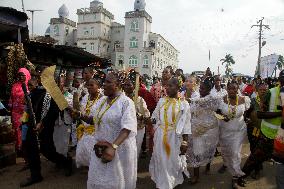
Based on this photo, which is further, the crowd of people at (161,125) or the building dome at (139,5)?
the building dome at (139,5)

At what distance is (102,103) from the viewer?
3.97 m

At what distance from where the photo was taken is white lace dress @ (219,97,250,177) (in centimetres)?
578

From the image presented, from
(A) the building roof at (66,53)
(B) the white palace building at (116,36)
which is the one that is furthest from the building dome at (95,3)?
(A) the building roof at (66,53)

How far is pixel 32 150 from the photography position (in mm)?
5812

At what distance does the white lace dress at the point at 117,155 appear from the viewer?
3646 millimetres

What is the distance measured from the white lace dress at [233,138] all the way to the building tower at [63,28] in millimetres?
69358

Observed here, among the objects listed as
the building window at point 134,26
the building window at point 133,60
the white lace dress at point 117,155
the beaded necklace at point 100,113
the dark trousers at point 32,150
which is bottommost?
the dark trousers at point 32,150

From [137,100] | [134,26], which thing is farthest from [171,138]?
[134,26]

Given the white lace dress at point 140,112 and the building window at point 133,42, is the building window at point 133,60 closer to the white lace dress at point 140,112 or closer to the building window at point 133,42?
the building window at point 133,42

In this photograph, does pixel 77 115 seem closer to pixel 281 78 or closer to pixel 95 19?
pixel 281 78

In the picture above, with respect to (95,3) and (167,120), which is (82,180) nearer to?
(167,120)

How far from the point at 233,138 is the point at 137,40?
60.5 m

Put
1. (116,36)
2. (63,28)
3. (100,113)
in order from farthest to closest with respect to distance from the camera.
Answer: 1. (63,28)
2. (116,36)
3. (100,113)

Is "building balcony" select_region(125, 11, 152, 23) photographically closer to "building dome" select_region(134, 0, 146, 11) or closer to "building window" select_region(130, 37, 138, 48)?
"building dome" select_region(134, 0, 146, 11)
